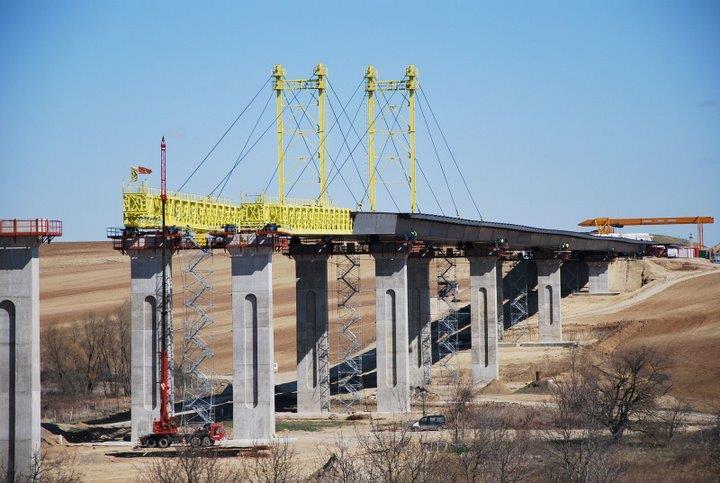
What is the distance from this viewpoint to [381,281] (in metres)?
93.8

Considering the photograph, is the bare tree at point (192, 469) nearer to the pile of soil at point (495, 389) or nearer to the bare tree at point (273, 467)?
the bare tree at point (273, 467)

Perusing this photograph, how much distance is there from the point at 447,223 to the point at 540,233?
28218 mm

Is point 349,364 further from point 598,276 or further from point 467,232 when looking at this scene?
point 598,276

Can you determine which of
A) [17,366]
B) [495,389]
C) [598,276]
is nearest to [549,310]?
[598,276]

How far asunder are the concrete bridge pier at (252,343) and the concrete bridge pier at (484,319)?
34.9m

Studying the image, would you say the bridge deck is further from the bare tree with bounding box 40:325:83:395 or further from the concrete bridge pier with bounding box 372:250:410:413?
the bare tree with bounding box 40:325:83:395

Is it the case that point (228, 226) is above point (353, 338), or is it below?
above

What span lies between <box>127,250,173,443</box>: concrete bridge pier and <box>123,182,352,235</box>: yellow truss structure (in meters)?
2.24

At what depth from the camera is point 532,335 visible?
13375cm

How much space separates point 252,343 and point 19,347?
22.4 metres

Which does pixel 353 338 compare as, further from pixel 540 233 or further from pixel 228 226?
pixel 540 233

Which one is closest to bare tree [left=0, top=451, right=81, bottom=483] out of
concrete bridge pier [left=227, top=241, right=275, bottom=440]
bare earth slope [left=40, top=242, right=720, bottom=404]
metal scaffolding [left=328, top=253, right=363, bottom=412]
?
concrete bridge pier [left=227, top=241, right=275, bottom=440]

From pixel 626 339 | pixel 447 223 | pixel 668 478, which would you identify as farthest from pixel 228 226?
pixel 626 339

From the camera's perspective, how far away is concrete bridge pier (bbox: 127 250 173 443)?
79.1 m
